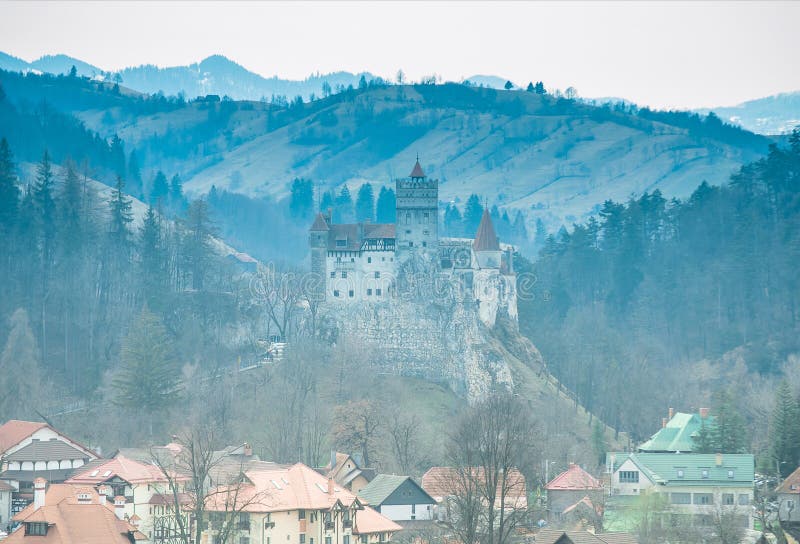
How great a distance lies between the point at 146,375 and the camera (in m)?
95.1

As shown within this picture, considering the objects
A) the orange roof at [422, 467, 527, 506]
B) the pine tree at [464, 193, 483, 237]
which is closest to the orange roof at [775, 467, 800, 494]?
the orange roof at [422, 467, 527, 506]

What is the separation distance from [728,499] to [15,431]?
119 ft

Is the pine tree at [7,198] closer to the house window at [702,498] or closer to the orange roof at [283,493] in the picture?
the orange roof at [283,493]

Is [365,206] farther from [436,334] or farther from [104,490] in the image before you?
[104,490]

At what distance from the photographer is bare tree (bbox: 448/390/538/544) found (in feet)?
193

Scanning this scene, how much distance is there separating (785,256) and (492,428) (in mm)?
67924

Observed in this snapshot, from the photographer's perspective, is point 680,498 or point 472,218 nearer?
point 680,498

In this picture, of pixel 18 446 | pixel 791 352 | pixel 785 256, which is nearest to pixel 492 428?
pixel 18 446

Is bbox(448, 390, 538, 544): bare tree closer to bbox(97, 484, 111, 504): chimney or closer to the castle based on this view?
the castle

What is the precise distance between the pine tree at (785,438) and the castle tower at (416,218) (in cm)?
3078

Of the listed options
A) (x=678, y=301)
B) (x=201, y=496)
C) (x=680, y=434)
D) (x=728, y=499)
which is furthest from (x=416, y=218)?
(x=201, y=496)

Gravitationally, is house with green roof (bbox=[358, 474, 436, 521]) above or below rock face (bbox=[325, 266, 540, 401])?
below

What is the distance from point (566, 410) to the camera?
103 metres

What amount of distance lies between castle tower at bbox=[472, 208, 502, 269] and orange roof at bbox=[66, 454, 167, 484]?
39.2m
